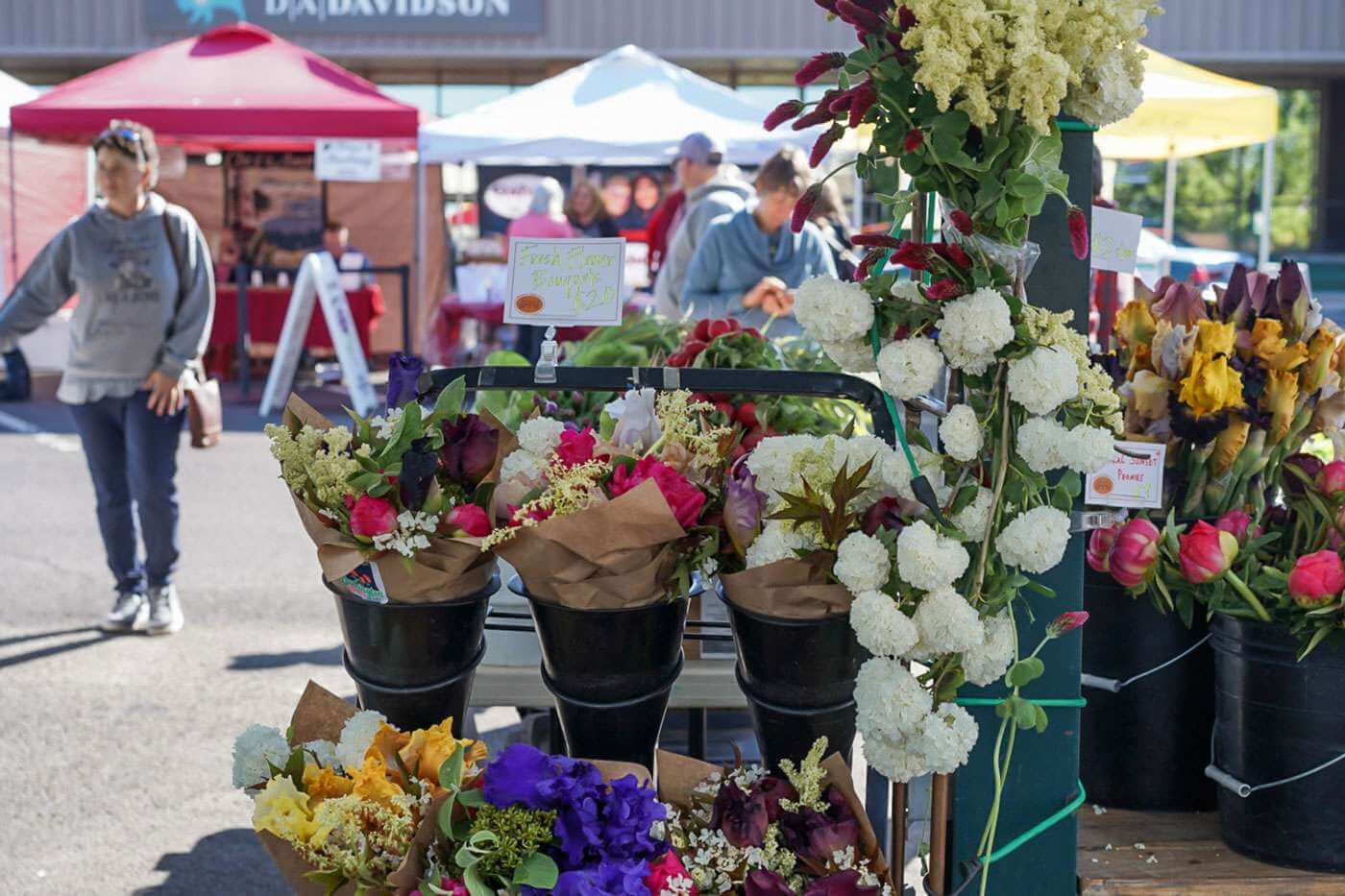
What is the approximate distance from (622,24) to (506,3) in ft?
4.75

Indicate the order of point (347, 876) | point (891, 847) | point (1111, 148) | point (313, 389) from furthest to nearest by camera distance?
point (313, 389)
point (1111, 148)
point (891, 847)
point (347, 876)

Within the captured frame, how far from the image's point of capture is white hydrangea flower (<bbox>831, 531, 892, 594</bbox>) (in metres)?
1.71

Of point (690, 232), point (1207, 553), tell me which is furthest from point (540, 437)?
point (690, 232)

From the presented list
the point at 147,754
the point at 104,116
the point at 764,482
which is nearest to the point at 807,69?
the point at 764,482

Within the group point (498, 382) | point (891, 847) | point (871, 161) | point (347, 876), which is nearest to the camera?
point (347, 876)

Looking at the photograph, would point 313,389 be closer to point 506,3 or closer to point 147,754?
point 506,3

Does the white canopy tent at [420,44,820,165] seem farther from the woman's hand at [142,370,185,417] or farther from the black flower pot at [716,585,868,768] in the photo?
the black flower pot at [716,585,868,768]

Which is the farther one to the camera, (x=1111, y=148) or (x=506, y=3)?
(x=506, y=3)

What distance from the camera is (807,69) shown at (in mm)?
1803

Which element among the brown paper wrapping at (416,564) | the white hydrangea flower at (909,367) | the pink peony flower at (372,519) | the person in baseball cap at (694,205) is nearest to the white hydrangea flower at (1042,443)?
the white hydrangea flower at (909,367)

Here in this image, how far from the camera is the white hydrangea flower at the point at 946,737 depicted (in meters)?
1.70

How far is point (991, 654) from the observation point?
1735 millimetres

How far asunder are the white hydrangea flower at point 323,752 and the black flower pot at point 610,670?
0.31 m

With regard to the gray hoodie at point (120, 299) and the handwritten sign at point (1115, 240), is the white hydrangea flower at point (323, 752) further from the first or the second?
the gray hoodie at point (120, 299)
